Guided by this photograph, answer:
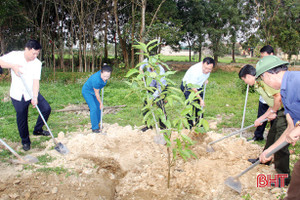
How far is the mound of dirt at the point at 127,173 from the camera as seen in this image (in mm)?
3094

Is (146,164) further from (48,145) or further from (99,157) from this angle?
(48,145)

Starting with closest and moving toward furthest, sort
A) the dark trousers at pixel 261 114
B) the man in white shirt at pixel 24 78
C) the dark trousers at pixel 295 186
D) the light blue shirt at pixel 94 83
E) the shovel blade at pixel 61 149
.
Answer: the dark trousers at pixel 295 186, the man in white shirt at pixel 24 78, the shovel blade at pixel 61 149, the dark trousers at pixel 261 114, the light blue shirt at pixel 94 83

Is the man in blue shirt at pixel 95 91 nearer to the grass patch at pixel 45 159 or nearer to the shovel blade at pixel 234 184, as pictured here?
the grass patch at pixel 45 159

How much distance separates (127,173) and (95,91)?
68.9 inches

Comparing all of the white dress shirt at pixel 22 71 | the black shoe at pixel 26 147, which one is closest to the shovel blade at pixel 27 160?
the black shoe at pixel 26 147

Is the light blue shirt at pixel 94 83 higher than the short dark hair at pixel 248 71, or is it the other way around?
the short dark hair at pixel 248 71

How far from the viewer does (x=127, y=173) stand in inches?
143

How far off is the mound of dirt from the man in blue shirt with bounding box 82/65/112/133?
45 centimetres

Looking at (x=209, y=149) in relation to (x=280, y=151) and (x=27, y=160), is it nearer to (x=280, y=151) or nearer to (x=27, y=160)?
(x=280, y=151)

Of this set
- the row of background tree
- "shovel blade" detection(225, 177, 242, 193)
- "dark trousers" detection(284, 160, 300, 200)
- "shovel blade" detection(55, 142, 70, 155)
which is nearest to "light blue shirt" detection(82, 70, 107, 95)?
"shovel blade" detection(55, 142, 70, 155)

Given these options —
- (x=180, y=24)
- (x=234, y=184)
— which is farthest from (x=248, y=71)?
(x=180, y=24)

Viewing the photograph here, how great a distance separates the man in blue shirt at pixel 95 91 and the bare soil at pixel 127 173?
457 mm

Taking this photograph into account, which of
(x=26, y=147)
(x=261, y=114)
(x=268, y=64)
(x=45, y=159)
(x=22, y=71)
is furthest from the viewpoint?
(x=261, y=114)

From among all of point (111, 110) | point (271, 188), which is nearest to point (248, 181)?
point (271, 188)
